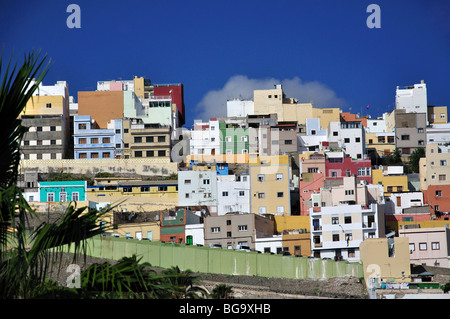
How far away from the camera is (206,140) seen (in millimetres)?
71250

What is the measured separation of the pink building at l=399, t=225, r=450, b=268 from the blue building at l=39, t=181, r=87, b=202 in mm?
24522

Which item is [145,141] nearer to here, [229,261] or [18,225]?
[229,261]

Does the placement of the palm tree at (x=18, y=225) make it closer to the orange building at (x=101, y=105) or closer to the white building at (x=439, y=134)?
the orange building at (x=101, y=105)

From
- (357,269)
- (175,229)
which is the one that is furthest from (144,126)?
(357,269)

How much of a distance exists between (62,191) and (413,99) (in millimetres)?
37218

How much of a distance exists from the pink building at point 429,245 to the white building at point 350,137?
1880 cm

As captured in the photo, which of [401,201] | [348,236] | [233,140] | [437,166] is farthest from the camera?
[233,140]

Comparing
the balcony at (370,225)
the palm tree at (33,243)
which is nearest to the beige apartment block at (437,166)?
the balcony at (370,225)

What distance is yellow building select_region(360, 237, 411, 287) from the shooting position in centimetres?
4253

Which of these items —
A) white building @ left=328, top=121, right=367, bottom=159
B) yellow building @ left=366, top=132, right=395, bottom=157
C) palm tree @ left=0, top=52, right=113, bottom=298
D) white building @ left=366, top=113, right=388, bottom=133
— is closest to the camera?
palm tree @ left=0, top=52, right=113, bottom=298

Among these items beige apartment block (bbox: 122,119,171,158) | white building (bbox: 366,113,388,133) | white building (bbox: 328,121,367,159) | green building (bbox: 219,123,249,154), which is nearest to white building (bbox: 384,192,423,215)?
white building (bbox: 328,121,367,159)

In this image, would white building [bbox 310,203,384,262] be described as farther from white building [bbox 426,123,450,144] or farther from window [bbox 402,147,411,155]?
white building [bbox 426,123,450,144]

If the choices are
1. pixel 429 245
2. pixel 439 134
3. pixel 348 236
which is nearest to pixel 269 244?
pixel 348 236

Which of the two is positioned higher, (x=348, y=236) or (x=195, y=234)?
(x=195, y=234)
